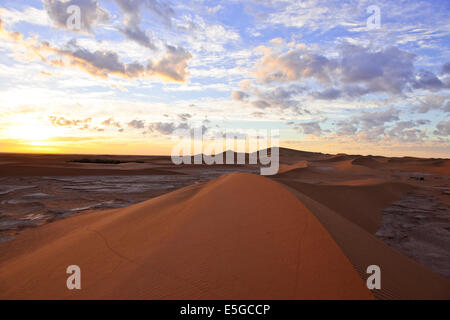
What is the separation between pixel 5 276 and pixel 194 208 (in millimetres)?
2799

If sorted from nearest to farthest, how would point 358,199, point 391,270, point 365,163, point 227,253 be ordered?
point 391,270 → point 227,253 → point 358,199 → point 365,163

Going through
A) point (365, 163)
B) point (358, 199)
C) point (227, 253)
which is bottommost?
point (365, 163)

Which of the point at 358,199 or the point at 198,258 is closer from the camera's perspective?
the point at 198,258

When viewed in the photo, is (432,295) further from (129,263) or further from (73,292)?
(73,292)

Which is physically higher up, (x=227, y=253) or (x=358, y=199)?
(x=227, y=253)

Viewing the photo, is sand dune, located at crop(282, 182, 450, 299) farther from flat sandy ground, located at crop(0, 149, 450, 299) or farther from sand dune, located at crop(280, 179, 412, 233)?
→ sand dune, located at crop(280, 179, 412, 233)

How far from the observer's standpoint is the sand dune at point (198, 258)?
2352mm

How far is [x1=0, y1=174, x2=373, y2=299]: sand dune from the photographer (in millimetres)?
2352

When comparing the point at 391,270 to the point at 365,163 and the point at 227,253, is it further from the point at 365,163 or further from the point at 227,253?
the point at 365,163

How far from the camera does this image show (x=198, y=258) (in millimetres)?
2869

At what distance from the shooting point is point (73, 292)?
8.50 ft

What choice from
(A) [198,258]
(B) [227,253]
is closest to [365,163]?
(B) [227,253]

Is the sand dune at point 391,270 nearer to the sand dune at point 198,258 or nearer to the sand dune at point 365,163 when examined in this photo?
the sand dune at point 198,258
